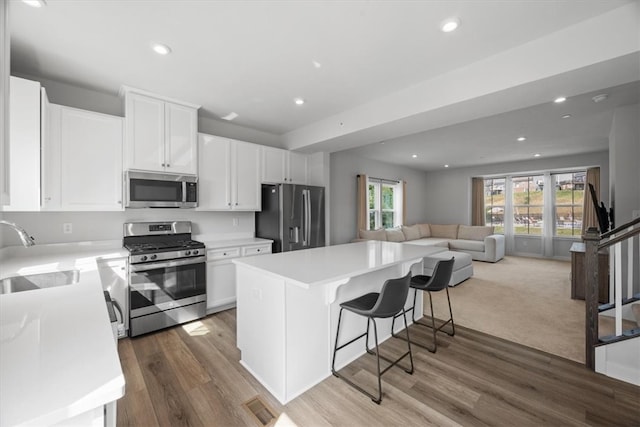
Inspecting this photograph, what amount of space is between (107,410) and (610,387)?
10.2 feet

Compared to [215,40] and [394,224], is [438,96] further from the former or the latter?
[394,224]

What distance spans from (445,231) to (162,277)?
24.1 ft

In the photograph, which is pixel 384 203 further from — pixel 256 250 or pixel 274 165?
pixel 256 250

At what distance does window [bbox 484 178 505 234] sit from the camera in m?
7.91

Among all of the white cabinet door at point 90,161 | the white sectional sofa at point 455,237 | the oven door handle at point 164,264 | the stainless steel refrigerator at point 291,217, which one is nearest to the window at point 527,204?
the white sectional sofa at point 455,237

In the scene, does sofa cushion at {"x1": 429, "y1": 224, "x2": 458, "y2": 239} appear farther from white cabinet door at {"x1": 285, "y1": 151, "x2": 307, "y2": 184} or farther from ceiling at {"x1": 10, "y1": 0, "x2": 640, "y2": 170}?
white cabinet door at {"x1": 285, "y1": 151, "x2": 307, "y2": 184}

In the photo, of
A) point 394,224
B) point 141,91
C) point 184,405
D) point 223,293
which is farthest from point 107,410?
point 394,224

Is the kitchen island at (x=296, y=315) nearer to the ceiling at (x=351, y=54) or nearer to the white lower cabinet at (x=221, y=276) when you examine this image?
the white lower cabinet at (x=221, y=276)

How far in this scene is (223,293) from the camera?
3.44 metres

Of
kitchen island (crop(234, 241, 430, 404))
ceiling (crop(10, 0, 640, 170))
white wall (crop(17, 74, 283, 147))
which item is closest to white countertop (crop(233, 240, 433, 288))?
Answer: kitchen island (crop(234, 241, 430, 404))

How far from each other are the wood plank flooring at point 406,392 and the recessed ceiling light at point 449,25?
8.62ft

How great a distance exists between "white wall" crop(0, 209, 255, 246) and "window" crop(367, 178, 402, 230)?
155 inches

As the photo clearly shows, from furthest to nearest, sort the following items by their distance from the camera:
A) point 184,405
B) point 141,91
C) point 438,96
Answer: point 141,91, point 438,96, point 184,405

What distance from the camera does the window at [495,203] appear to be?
25.9 ft
